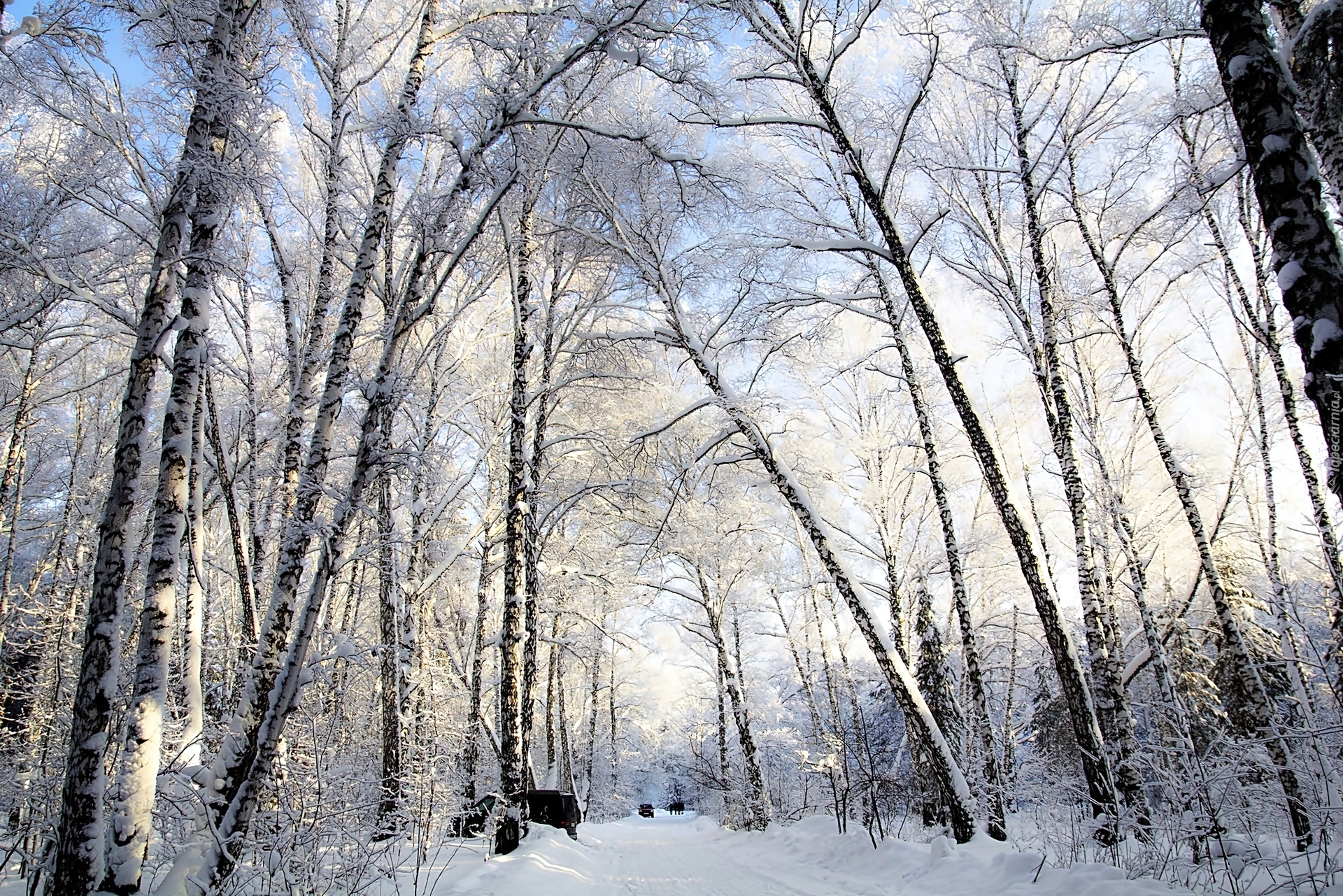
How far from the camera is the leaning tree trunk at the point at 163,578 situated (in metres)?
3.47

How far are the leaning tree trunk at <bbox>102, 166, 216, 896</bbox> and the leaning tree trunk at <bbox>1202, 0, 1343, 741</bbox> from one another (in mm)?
6198

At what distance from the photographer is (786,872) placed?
23.5 feet

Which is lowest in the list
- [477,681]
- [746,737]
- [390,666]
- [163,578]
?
[746,737]

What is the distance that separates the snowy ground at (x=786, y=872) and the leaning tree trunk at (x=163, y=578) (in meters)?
1.69

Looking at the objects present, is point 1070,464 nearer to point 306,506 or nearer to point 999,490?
point 999,490

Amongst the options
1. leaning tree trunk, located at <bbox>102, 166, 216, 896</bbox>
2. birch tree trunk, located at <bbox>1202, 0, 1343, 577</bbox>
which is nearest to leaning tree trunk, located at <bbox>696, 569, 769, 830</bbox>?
leaning tree trunk, located at <bbox>102, 166, 216, 896</bbox>

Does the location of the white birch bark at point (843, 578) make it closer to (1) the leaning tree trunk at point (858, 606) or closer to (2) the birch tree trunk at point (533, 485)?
(1) the leaning tree trunk at point (858, 606)

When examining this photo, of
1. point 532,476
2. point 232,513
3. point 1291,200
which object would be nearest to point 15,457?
point 232,513

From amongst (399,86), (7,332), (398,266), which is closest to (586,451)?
(398,266)

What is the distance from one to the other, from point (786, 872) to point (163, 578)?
23.8 ft

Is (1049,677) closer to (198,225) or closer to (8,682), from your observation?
(198,225)

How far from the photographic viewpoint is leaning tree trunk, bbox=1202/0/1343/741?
8.52 ft

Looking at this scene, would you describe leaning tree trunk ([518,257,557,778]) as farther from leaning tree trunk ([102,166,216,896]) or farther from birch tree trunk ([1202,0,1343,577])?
birch tree trunk ([1202,0,1343,577])

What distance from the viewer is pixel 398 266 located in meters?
11.5
